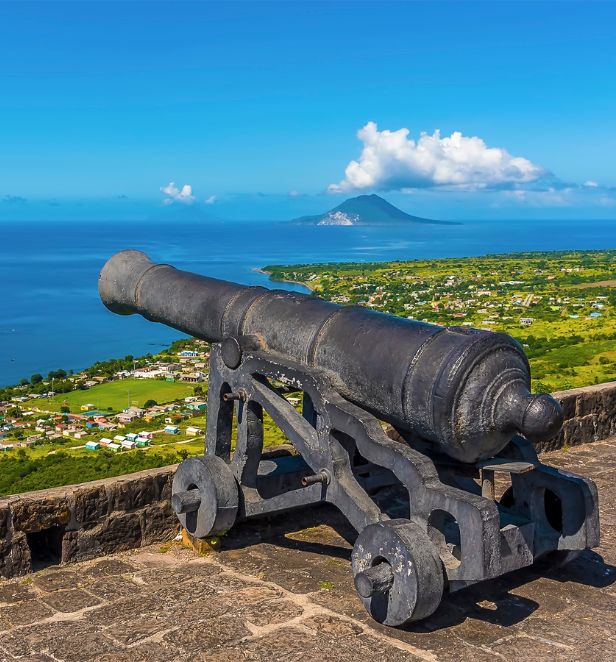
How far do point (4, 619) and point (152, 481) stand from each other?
4.08ft

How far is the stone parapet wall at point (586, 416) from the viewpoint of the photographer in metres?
7.18

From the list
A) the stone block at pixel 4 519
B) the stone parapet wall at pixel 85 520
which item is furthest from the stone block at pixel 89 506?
the stone block at pixel 4 519

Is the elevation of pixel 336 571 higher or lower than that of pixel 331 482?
lower

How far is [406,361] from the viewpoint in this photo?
3.85 meters

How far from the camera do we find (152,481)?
16.2 ft

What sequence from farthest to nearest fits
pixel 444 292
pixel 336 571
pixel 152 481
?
pixel 444 292, pixel 152 481, pixel 336 571

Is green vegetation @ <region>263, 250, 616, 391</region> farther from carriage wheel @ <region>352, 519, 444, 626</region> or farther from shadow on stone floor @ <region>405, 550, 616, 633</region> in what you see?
carriage wheel @ <region>352, 519, 444, 626</region>

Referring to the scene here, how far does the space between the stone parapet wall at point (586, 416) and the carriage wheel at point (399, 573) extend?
12.1ft

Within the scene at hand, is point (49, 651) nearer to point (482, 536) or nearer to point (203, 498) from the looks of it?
point (203, 498)

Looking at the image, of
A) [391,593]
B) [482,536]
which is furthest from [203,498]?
[482,536]

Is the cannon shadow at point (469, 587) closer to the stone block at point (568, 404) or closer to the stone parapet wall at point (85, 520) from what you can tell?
the stone parapet wall at point (85, 520)

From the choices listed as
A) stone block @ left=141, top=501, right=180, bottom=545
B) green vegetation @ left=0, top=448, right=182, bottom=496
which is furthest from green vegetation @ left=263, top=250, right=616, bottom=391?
green vegetation @ left=0, top=448, right=182, bottom=496

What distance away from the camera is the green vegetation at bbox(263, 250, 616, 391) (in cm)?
2135

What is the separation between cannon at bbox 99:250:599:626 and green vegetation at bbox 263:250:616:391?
19.3 feet
